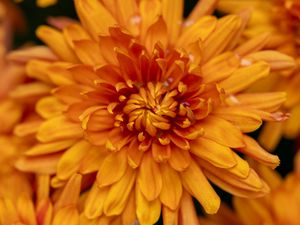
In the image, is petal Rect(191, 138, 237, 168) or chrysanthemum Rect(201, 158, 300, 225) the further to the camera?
chrysanthemum Rect(201, 158, 300, 225)

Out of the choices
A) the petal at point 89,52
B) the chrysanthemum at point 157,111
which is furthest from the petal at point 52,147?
the petal at point 89,52

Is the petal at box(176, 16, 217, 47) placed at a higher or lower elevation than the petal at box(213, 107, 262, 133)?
→ higher

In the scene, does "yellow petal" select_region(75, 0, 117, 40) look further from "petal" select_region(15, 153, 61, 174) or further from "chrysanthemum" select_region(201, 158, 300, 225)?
"chrysanthemum" select_region(201, 158, 300, 225)

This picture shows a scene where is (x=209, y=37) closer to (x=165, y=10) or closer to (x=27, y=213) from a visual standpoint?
(x=165, y=10)

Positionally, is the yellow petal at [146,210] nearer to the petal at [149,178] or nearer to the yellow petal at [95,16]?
the petal at [149,178]

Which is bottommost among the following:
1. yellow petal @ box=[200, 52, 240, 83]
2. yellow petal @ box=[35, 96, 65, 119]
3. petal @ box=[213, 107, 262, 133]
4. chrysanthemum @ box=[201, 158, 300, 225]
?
chrysanthemum @ box=[201, 158, 300, 225]

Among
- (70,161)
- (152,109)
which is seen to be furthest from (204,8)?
(70,161)

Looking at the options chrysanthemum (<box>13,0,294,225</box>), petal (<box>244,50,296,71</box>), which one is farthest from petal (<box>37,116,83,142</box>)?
petal (<box>244,50,296,71</box>)
